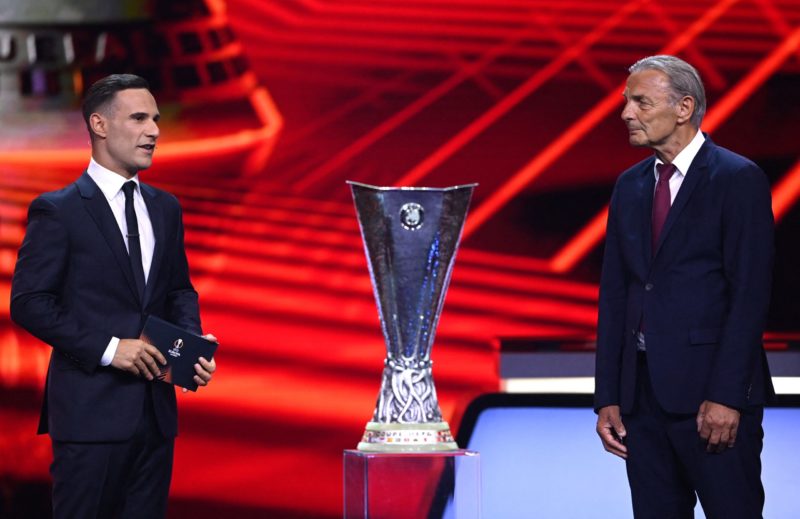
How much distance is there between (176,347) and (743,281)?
3.72ft

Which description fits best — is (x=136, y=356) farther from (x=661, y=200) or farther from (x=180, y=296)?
(x=661, y=200)

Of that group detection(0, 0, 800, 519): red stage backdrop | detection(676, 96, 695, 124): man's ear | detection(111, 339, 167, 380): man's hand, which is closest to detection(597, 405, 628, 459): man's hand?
detection(676, 96, 695, 124): man's ear

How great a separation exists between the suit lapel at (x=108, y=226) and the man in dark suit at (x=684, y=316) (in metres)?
0.99

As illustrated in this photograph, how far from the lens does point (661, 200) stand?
232 cm

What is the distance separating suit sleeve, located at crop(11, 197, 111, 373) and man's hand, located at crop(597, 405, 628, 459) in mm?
1030

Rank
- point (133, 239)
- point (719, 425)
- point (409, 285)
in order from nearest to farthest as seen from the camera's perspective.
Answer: point (719, 425) < point (409, 285) < point (133, 239)

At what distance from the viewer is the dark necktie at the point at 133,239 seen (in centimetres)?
235

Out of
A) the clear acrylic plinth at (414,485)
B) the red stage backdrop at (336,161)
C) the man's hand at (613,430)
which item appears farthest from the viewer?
the red stage backdrop at (336,161)

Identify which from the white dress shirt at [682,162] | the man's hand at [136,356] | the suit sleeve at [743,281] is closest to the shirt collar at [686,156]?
the white dress shirt at [682,162]

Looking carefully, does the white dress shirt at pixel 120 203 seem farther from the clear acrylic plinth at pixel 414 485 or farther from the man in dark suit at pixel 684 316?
the man in dark suit at pixel 684 316

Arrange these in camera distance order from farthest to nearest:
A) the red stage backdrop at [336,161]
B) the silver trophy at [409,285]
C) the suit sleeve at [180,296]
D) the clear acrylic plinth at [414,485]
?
the red stage backdrop at [336,161], the suit sleeve at [180,296], the silver trophy at [409,285], the clear acrylic plinth at [414,485]

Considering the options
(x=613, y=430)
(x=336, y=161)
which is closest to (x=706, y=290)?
(x=613, y=430)

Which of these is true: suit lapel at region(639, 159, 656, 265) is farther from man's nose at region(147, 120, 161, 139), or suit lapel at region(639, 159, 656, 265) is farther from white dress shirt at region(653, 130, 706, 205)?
man's nose at region(147, 120, 161, 139)

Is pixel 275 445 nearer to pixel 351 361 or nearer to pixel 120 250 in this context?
pixel 351 361
